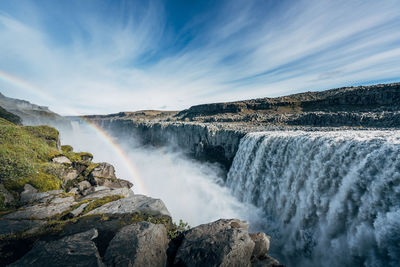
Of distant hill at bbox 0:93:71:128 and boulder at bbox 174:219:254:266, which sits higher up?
distant hill at bbox 0:93:71:128

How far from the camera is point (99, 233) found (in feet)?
18.9

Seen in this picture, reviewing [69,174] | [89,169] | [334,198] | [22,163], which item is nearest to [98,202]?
[22,163]

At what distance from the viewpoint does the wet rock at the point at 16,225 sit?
5.69 m

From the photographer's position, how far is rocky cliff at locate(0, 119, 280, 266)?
4.61 metres

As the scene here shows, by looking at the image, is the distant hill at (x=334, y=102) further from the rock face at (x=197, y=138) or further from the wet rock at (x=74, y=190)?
the wet rock at (x=74, y=190)

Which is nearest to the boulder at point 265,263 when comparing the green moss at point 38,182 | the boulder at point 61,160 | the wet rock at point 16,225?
the wet rock at point 16,225

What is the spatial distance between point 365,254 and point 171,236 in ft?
29.9

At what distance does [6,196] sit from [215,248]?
377 inches

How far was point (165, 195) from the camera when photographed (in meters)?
32.0

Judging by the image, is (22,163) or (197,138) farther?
(197,138)

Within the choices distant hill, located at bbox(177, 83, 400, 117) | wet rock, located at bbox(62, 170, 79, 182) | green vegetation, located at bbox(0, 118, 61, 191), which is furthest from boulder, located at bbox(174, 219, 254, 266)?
distant hill, located at bbox(177, 83, 400, 117)

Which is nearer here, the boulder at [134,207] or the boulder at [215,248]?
the boulder at [215,248]

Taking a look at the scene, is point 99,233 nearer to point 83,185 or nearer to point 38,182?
point 38,182

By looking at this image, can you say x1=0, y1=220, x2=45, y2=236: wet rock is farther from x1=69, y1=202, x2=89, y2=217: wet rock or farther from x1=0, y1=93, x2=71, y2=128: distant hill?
x1=0, y1=93, x2=71, y2=128: distant hill
